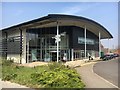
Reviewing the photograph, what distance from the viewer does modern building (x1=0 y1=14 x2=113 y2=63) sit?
139 feet

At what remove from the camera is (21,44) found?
42.4 m

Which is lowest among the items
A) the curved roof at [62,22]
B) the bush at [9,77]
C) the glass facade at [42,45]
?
the bush at [9,77]

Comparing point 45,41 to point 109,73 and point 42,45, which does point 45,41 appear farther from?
point 109,73

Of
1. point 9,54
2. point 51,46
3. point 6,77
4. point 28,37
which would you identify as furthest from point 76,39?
point 6,77

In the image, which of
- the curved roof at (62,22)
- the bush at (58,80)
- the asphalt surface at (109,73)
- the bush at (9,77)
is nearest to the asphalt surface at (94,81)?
the asphalt surface at (109,73)

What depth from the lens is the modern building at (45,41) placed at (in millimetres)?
42250

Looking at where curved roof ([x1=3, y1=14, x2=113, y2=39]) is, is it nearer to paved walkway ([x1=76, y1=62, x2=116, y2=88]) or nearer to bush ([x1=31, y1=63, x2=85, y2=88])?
paved walkway ([x1=76, y1=62, x2=116, y2=88])

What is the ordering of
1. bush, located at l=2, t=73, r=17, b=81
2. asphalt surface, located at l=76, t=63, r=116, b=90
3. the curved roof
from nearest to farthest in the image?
asphalt surface, located at l=76, t=63, r=116, b=90 < bush, located at l=2, t=73, r=17, b=81 < the curved roof

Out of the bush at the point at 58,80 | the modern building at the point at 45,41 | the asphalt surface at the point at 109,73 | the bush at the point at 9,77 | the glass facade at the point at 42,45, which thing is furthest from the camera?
the glass facade at the point at 42,45

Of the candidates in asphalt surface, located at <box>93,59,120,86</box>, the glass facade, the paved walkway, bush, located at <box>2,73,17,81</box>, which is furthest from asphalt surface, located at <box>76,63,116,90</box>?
the glass facade

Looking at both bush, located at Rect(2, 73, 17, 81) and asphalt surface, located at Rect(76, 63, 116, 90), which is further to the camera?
bush, located at Rect(2, 73, 17, 81)

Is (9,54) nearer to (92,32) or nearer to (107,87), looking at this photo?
(92,32)

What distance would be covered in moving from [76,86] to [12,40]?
3352 centimetres

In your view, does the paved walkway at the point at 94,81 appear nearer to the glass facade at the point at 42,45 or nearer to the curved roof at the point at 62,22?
the curved roof at the point at 62,22
